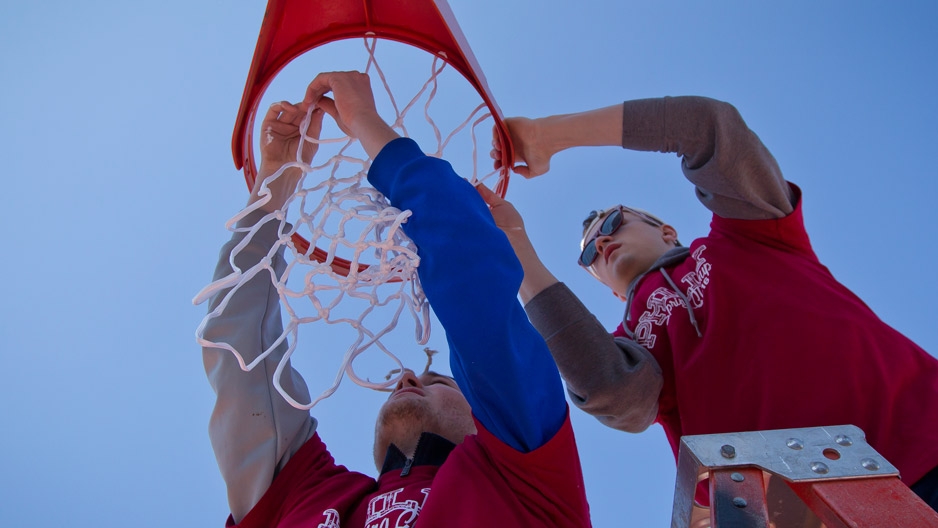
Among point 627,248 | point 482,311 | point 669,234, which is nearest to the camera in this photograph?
point 482,311

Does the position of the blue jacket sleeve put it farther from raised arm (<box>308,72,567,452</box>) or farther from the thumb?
the thumb

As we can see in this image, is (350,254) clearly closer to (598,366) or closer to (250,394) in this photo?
(250,394)

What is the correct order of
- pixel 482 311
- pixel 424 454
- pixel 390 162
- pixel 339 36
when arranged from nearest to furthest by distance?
1. pixel 482 311
2. pixel 390 162
3. pixel 424 454
4. pixel 339 36

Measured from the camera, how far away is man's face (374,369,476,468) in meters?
1.69

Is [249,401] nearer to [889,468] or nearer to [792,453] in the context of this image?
[792,453]

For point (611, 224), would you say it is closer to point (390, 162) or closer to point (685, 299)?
point (685, 299)

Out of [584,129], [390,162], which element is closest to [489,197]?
[584,129]

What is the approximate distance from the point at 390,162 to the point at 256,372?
25.7 inches

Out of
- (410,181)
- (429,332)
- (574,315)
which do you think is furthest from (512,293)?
(574,315)

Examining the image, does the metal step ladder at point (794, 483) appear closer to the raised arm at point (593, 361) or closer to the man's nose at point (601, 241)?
the raised arm at point (593, 361)

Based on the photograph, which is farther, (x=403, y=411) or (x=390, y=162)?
(x=403, y=411)

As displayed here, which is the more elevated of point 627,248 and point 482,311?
point 627,248

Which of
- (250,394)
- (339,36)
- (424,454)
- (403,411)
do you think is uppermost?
(339,36)

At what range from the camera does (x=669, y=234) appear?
7.59ft
